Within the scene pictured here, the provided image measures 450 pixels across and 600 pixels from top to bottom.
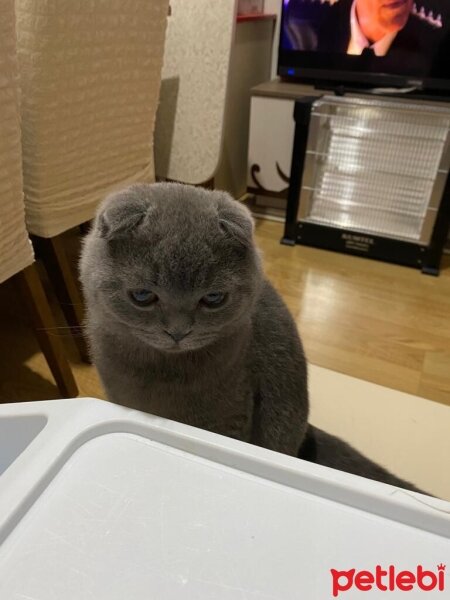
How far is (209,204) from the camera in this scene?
0.65 m

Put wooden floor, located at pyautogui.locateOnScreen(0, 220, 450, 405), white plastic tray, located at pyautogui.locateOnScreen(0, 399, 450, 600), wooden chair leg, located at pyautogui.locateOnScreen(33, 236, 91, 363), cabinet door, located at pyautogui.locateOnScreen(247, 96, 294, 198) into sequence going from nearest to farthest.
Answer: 1. white plastic tray, located at pyautogui.locateOnScreen(0, 399, 450, 600)
2. wooden chair leg, located at pyautogui.locateOnScreen(33, 236, 91, 363)
3. wooden floor, located at pyautogui.locateOnScreen(0, 220, 450, 405)
4. cabinet door, located at pyautogui.locateOnScreen(247, 96, 294, 198)

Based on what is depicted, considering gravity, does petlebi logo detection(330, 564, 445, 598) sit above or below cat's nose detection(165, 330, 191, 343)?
below

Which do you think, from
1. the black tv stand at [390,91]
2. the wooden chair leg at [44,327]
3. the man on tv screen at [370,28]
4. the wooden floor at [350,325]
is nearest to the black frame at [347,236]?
the wooden floor at [350,325]

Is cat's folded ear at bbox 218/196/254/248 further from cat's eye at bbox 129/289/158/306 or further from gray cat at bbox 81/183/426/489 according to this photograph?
cat's eye at bbox 129/289/158/306

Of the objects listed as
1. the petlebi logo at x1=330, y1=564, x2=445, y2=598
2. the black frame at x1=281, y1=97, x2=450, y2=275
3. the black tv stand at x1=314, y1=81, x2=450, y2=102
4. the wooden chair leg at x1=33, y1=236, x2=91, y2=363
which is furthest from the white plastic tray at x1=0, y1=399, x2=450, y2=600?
the black tv stand at x1=314, y1=81, x2=450, y2=102

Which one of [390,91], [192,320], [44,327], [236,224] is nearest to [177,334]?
[192,320]

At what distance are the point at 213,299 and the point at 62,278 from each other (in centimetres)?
81

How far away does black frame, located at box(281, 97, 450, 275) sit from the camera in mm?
1915

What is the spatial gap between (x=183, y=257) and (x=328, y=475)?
0.93ft

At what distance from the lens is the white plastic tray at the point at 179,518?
38 centimetres

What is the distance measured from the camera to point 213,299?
634mm

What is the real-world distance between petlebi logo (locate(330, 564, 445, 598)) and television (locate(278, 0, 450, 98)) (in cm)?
201

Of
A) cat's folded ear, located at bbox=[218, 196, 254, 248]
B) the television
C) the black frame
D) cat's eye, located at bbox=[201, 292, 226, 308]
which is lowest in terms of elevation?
the black frame

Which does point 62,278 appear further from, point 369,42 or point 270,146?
point 369,42
